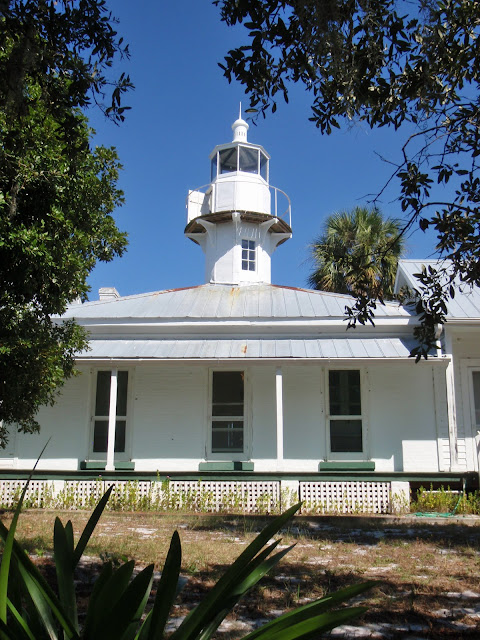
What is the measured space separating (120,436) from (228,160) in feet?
35.3

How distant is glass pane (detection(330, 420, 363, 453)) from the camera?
1381cm

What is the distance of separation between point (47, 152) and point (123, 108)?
223 centimetres

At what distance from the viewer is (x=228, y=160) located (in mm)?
21266

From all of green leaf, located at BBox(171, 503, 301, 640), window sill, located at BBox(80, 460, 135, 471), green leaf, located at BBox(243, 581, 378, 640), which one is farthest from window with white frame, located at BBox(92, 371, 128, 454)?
green leaf, located at BBox(243, 581, 378, 640)

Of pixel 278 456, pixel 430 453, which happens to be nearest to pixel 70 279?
pixel 278 456

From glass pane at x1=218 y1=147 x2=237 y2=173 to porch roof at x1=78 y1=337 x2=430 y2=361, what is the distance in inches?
343

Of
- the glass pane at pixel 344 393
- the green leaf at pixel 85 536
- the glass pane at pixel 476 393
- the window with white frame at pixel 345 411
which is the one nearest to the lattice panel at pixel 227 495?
the window with white frame at pixel 345 411

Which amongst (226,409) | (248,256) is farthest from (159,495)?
(248,256)

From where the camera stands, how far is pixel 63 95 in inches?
227

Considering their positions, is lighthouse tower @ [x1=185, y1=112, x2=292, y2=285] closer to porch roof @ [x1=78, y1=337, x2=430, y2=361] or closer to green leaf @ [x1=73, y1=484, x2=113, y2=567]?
porch roof @ [x1=78, y1=337, x2=430, y2=361]

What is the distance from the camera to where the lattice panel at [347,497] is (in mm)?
12164

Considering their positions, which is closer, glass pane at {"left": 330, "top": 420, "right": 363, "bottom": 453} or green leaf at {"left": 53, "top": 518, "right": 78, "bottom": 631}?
green leaf at {"left": 53, "top": 518, "right": 78, "bottom": 631}

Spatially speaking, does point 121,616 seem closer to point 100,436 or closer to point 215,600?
point 215,600

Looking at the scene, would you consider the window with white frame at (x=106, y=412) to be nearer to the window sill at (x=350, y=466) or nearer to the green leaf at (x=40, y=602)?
the window sill at (x=350, y=466)
